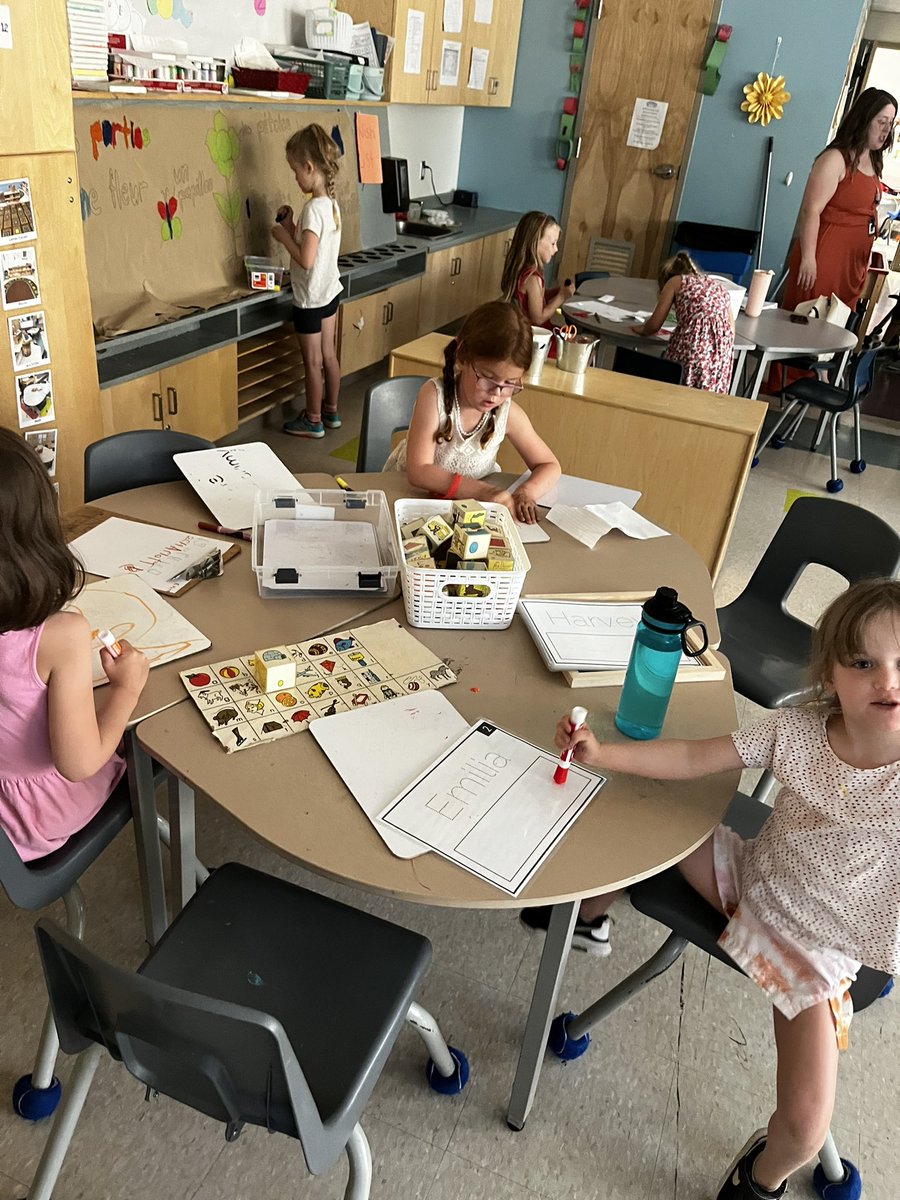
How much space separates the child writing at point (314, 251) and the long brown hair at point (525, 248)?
0.81 m

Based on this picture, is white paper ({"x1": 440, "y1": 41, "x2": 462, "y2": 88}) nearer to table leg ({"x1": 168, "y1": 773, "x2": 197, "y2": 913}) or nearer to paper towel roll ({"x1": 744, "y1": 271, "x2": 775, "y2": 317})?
paper towel roll ({"x1": 744, "y1": 271, "x2": 775, "y2": 317})

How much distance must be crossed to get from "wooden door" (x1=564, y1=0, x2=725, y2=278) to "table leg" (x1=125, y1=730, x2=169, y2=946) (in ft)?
19.0

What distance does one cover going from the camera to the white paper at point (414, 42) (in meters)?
4.79

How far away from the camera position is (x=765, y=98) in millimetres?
5488

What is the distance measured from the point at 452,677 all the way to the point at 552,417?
1.75m

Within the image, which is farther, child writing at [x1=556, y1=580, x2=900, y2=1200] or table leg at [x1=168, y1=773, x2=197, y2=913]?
table leg at [x1=168, y1=773, x2=197, y2=913]

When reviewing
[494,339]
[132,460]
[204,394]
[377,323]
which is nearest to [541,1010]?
[494,339]

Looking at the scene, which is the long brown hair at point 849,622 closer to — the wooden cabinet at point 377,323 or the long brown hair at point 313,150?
the long brown hair at point 313,150

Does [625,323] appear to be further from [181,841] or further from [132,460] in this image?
[181,841]

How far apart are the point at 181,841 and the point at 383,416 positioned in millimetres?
1432

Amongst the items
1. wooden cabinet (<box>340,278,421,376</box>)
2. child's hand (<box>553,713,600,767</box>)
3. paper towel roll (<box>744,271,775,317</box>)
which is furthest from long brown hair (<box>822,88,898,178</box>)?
child's hand (<box>553,713,600,767</box>)

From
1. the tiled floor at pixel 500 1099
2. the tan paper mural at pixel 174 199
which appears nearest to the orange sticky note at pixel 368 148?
the tan paper mural at pixel 174 199

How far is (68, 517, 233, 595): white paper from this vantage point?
1.63m

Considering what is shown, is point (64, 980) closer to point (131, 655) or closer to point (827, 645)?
point (131, 655)
